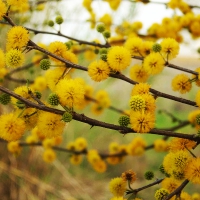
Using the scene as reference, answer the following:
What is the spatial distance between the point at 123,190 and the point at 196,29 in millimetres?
785

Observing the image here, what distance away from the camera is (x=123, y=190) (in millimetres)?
818

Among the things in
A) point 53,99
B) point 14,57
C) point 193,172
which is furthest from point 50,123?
point 193,172

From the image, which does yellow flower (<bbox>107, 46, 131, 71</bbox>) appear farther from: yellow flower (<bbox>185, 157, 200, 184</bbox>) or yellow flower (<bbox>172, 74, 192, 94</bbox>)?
yellow flower (<bbox>185, 157, 200, 184</bbox>)

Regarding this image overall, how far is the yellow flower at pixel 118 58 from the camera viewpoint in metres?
0.81

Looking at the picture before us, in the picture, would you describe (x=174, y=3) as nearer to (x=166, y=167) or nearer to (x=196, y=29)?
(x=196, y=29)

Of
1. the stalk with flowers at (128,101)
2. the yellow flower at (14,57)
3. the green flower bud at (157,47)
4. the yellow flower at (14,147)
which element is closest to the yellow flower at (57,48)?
the stalk with flowers at (128,101)

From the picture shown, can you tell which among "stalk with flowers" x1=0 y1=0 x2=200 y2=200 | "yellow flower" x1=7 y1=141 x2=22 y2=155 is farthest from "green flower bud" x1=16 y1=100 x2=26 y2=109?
"yellow flower" x1=7 y1=141 x2=22 y2=155

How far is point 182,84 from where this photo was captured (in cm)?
90

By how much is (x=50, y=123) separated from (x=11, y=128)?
0.07m

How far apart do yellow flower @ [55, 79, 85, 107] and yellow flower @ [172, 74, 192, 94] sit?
0.28m

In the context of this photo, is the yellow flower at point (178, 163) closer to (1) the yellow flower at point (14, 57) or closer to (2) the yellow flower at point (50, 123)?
(2) the yellow flower at point (50, 123)

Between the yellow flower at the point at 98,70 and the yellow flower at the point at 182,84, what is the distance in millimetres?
185

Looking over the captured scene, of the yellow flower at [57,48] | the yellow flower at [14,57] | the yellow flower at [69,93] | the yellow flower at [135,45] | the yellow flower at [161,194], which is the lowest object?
the yellow flower at [161,194]

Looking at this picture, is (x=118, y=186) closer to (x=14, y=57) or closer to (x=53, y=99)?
(x=53, y=99)
